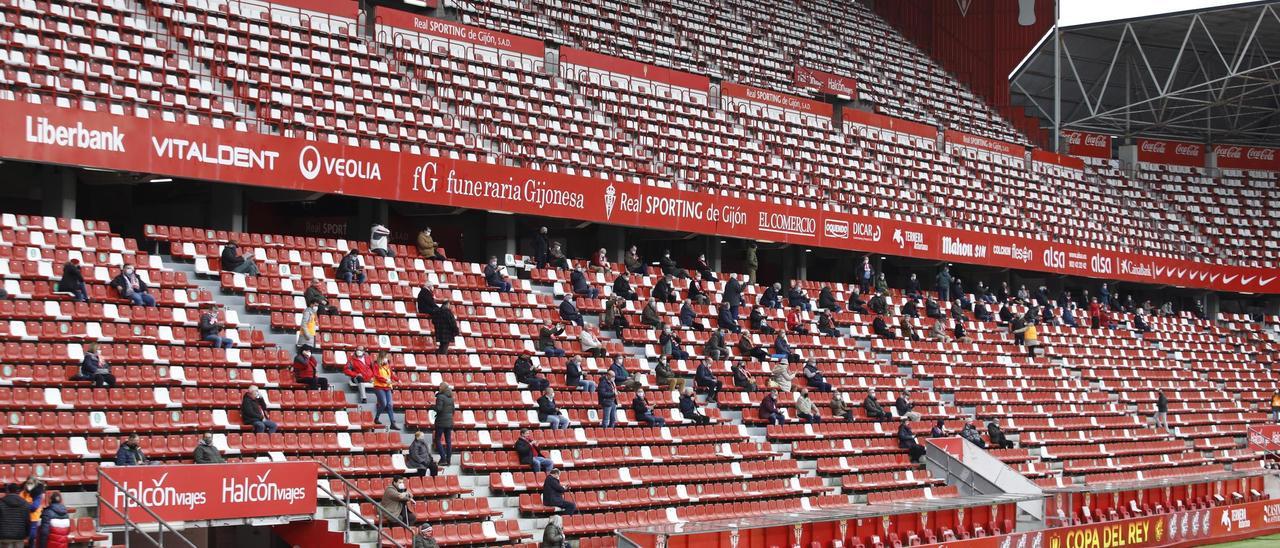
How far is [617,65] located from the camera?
1400 inches

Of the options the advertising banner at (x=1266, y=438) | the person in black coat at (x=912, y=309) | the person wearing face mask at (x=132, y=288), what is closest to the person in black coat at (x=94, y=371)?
the person wearing face mask at (x=132, y=288)

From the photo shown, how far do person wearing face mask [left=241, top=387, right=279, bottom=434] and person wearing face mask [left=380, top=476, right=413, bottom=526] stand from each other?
5.53ft

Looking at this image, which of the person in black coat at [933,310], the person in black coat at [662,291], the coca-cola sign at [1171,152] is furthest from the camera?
the coca-cola sign at [1171,152]

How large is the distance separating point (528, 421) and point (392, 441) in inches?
114

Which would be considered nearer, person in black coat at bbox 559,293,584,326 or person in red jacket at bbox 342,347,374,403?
person in red jacket at bbox 342,347,374,403

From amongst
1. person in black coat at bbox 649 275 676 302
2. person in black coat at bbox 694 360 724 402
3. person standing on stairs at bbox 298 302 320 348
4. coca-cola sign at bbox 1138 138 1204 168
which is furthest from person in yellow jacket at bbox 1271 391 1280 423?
person standing on stairs at bbox 298 302 320 348

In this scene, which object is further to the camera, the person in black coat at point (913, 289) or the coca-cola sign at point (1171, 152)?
the coca-cola sign at point (1171, 152)

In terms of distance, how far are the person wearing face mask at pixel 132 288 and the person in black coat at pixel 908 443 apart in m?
13.8

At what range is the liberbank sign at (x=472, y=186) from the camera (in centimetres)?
2281

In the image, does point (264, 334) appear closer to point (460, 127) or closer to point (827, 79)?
point (460, 127)

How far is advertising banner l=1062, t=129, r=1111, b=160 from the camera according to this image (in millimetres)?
49562

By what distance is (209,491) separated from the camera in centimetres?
1703

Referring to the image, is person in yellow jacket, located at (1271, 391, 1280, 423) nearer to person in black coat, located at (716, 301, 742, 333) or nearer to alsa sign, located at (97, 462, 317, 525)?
person in black coat, located at (716, 301, 742, 333)

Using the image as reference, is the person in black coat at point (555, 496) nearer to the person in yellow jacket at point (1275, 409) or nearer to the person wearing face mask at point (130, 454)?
the person wearing face mask at point (130, 454)
